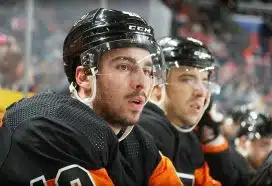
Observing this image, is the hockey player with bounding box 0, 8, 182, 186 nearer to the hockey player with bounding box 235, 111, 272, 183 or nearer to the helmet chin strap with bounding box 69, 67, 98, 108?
the helmet chin strap with bounding box 69, 67, 98, 108

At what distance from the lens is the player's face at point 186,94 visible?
7.54 ft

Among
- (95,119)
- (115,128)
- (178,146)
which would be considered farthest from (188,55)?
(95,119)

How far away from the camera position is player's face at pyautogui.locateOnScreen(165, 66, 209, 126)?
230 cm

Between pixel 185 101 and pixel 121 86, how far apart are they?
763 mm

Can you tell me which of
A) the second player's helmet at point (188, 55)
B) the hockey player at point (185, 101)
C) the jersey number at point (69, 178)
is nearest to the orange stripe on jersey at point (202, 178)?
the hockey player at point (185, 101)

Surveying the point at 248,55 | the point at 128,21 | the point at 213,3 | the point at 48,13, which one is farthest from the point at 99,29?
the point at 248,55

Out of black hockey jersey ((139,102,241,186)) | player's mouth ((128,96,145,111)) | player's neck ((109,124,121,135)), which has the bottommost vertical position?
black hockey jersey ((139,102,241,186))

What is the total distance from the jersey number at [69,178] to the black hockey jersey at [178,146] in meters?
0.73

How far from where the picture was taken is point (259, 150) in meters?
3.06

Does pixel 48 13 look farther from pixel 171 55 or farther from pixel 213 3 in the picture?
pixel 213 3

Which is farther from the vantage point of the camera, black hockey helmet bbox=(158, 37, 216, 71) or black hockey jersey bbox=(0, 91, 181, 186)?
black hockey helmet bbox=(158, 37, 216, 71)

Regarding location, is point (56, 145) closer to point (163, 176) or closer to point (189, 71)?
point (163, 176)

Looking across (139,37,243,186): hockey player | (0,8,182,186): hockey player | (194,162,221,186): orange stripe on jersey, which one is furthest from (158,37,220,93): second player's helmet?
(0,8,182,186): hockey player

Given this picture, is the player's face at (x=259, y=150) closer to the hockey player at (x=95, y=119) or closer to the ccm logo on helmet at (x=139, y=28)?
the hockey player at (x=95, y=119)
